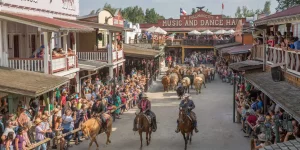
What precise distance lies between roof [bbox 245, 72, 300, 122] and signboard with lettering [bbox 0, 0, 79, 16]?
10919 millimetres

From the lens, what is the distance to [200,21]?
6719 cm

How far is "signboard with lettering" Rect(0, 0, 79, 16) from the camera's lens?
765 inches

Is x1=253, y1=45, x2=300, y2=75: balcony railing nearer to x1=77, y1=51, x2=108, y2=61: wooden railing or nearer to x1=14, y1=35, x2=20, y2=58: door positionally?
x1=77, y1=51, x2=108, y2=61: wooden railing

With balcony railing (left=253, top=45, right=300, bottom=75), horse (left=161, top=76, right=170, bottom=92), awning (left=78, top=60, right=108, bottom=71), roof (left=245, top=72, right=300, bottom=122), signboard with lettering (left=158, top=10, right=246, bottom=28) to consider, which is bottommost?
horse (left=161, top=76, right=170, bottom=92)

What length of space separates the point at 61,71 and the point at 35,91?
5.88 metres

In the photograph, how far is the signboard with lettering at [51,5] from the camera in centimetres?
1944

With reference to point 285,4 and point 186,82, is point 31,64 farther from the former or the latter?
point 285,4

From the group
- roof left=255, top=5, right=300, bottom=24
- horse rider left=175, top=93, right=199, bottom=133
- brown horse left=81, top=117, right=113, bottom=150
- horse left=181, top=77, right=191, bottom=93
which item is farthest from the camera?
horse left=181, top=77, right=191, bottom=93

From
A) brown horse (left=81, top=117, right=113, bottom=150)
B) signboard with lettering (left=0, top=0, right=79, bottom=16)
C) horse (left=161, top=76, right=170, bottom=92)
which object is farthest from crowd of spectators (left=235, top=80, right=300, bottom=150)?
horse (left=161, top=76, right=170, bottom=92)

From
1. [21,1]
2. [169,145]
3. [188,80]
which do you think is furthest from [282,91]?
[188,80]

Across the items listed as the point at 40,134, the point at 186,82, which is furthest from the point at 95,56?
the point at 40,134

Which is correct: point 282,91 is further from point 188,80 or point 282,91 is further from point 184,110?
point 188,80

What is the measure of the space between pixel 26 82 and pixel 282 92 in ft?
28.1

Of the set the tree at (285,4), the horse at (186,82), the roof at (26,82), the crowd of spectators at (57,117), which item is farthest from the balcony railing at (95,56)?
the tree at (285,4)
